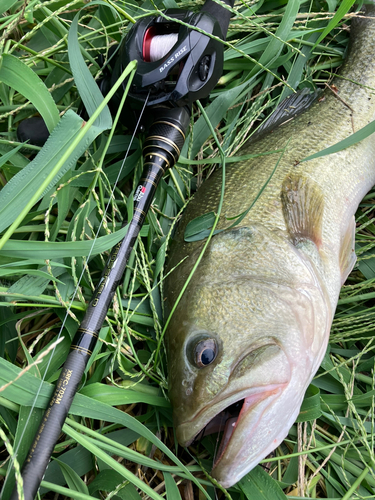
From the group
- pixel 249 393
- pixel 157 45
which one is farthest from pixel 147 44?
pixel 249 393

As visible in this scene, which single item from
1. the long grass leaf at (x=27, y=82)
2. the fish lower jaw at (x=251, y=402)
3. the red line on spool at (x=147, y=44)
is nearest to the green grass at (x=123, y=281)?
the long grass leaf at (x=27, y=82)

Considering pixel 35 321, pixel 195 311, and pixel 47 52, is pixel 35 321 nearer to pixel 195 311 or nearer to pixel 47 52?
pixel 195 311

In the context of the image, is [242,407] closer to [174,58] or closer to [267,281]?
[267,281]

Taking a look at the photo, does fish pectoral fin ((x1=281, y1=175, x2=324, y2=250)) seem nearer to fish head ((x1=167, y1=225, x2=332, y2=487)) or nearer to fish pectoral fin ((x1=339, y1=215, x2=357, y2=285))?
fish head ((x1=167, y1=225, x2=332, y2=487))

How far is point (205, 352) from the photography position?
1392 millimetres

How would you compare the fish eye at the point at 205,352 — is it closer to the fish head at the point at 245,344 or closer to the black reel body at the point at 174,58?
the fish head at the point at 245,344

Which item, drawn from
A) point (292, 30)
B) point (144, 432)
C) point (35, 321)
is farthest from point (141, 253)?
point (292, 30)

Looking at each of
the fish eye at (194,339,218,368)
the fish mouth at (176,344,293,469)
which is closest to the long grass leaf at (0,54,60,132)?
the fish eye at (194,339,218,368)

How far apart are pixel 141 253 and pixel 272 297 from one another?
643mm

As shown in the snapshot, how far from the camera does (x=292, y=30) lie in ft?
7.08

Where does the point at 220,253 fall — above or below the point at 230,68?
below

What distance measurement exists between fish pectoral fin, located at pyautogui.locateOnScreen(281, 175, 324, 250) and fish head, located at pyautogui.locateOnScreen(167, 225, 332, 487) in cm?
11

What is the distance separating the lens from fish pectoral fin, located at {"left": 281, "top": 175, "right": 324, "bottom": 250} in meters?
1.69

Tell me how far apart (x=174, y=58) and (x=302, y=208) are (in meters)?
0.85
